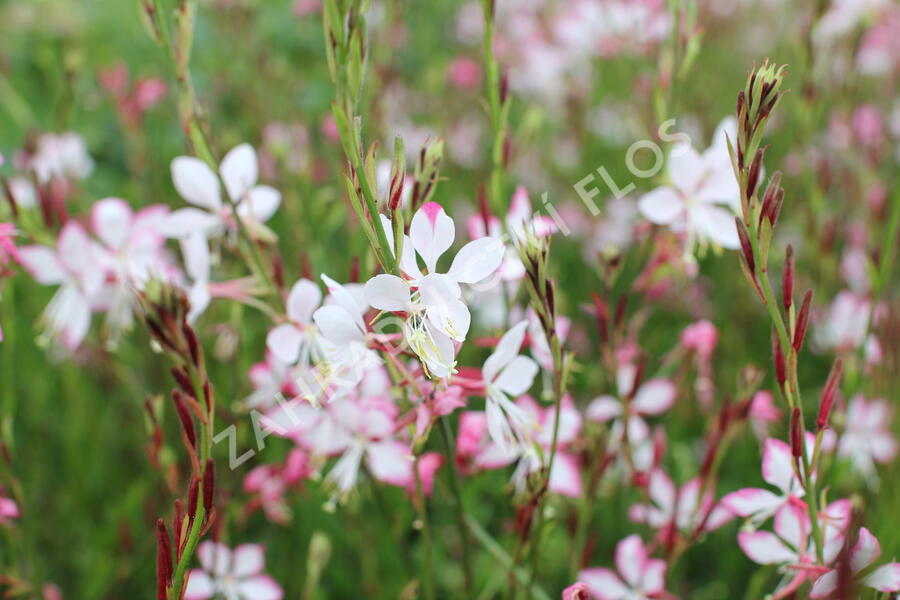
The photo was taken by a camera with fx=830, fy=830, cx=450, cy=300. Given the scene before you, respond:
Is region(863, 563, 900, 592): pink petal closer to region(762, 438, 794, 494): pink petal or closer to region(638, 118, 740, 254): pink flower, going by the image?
region(762, 438, 794, 494): pink petal

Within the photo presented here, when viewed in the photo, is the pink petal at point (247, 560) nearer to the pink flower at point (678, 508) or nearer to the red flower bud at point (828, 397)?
the pink flower at point (678, 508)

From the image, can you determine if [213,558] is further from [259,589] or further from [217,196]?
[217,196]

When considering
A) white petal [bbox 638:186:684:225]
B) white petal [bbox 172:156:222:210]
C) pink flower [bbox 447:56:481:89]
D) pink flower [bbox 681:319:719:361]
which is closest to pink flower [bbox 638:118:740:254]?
white petal [bbox 638:186:684:225]

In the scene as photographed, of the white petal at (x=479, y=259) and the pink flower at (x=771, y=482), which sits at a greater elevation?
the white petal at (x=479, y=259)

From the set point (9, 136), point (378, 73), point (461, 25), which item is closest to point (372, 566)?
point (378, 73)

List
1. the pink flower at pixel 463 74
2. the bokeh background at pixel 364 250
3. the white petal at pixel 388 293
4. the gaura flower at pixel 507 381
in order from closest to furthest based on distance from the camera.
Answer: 1. the white petal at pixel 388 293
2. the gaura flower at pixel 507 381
3. the bokeh background at pixel 364 250
4. the pink flower at pixel 463 74

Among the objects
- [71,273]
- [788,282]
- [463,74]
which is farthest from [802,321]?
[463,74]

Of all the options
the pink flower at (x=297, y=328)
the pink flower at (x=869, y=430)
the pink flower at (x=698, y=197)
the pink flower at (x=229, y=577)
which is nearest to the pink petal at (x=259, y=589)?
the pink flower at (x=229, y=577)
